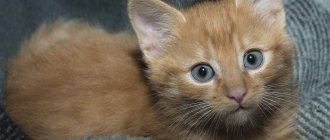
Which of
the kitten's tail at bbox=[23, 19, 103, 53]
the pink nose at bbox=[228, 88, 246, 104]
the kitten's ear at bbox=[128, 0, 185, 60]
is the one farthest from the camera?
the kitten's tail at bbox=[23, 19, 103, 53]

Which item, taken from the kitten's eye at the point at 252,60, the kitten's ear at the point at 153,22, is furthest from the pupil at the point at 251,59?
the kitten's ear at the point at 153,22

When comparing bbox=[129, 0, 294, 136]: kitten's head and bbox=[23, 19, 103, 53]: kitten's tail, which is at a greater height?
bbox=[129, 0, 294, 136]: kitten's head

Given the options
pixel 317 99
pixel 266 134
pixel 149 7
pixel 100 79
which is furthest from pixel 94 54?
pixel 317 99

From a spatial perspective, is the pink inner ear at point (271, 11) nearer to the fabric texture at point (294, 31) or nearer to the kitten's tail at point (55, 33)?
the fabric texture at point (294, 31)

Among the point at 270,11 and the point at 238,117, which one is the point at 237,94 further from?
the point at 270,11

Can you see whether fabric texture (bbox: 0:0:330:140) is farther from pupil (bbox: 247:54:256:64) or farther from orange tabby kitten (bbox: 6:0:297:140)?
pupil (bbox: 247:54:256:64)

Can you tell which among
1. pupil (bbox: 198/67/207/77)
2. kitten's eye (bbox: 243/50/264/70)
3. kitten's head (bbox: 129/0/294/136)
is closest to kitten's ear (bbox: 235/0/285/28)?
kitten's head (bbox: 129/0/294/136)

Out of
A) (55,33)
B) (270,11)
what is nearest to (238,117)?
(270,11)
